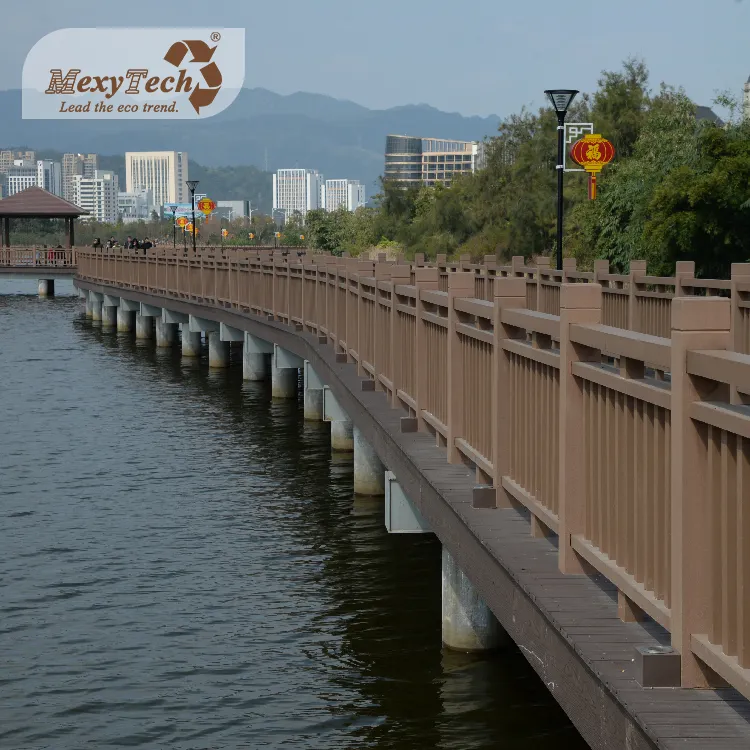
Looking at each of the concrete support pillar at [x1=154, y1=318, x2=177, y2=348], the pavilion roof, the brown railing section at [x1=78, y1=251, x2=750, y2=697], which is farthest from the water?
the pavilion roof

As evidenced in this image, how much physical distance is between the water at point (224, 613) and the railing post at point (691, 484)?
146 inches

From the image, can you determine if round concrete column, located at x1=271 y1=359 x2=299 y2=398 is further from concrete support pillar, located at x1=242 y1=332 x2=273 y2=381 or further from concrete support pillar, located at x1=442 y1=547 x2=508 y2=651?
concrete support pillar, located at x1=442 y1=547 x2=508 y2=651

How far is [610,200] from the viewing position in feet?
130

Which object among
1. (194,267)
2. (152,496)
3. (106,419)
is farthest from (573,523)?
(194,267)

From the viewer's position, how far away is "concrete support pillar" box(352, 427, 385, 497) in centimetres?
1648

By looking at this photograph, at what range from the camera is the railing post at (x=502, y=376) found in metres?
7.64

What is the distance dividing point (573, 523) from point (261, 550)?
7.90 metres

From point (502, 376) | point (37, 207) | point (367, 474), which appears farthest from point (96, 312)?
point (502, 376)

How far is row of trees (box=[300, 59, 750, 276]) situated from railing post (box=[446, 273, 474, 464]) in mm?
18210

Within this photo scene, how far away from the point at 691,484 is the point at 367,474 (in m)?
12.1

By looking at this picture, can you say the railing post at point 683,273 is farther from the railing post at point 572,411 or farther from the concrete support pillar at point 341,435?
the railing post at point 572,411

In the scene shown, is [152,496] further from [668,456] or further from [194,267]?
[194,267]

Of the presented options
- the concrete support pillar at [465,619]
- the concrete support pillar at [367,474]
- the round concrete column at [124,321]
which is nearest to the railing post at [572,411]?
the concrete support pillar at [465,619]

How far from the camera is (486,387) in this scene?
27.7 ft
